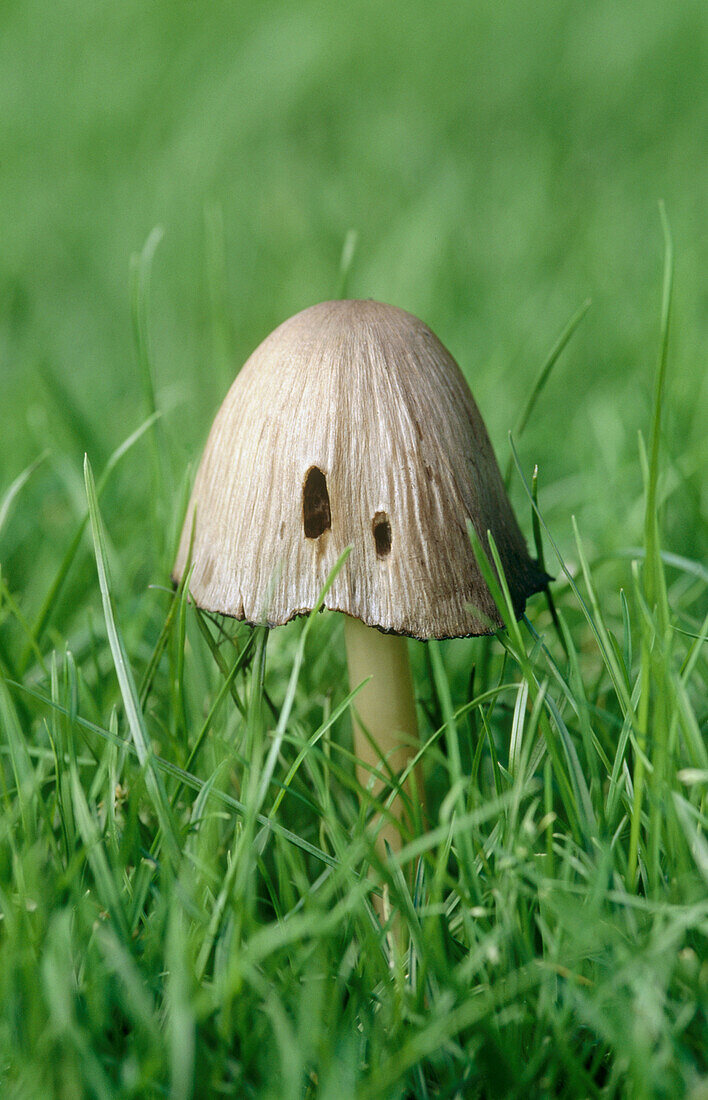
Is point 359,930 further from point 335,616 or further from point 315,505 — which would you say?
point 335,616

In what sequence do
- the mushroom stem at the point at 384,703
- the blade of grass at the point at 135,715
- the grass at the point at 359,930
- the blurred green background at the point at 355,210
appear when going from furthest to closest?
1. the blurred green background at the point at 355,210
2. the mushroom stem at the point at 384,703
3. the blade of grass at the point at 135,715
4. the grass at the point at 359,930

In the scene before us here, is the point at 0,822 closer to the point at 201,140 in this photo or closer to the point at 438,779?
the point at 438,779

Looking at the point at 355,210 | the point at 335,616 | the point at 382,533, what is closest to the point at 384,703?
the point at 382,533

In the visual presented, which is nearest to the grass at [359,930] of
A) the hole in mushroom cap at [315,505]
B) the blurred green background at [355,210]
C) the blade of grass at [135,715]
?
the blade of grass at [135,715]

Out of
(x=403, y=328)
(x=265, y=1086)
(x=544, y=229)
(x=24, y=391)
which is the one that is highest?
(x=544, y=229)

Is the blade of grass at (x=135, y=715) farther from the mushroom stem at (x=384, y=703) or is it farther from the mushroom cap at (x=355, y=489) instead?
the mushroom stem at (x=384, y=703)

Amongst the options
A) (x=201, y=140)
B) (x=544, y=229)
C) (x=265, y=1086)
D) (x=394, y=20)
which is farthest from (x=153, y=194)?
(x=265, y=1086)
